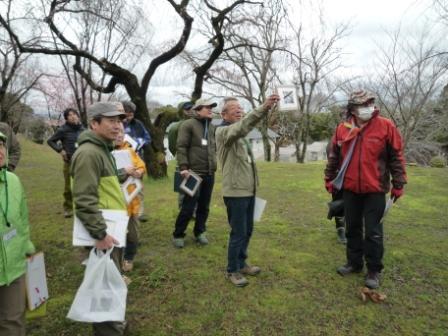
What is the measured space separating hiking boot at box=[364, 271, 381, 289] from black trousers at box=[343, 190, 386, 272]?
0.05m

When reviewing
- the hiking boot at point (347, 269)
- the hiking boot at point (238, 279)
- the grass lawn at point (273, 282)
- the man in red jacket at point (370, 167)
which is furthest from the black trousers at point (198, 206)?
the hiking boot at point (347, 269)

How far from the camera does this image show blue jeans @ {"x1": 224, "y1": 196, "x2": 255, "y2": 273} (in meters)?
3.35

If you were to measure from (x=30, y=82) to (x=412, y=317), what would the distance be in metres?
20.8

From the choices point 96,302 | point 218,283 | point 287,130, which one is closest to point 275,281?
point 218,283

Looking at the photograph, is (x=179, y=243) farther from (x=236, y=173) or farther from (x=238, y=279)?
(x=236, y=173)

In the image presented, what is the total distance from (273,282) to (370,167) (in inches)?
59.6

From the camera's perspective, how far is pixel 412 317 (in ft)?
9.90

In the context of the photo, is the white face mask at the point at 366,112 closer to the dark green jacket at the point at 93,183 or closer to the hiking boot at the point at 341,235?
the hiking boot at the point at 341,235

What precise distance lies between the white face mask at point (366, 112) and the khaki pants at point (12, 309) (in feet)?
9.97

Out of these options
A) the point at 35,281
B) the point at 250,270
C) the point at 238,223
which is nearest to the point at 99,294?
the point at 35,281

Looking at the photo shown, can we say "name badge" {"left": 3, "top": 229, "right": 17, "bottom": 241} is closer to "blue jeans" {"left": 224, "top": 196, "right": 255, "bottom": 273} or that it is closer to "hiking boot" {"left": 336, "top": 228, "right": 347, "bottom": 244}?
"blue jeans" {"left": 224, "top": 196, "right": 255, "bottom": 273}

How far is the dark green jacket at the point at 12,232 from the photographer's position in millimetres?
2064

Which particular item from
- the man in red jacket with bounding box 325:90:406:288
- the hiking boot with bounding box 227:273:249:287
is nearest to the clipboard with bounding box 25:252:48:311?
the hiking boot with bounding box 227:273:249:287

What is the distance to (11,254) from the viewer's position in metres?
2.11
